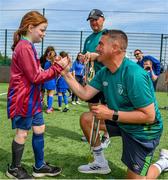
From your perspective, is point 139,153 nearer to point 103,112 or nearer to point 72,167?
point 103,112

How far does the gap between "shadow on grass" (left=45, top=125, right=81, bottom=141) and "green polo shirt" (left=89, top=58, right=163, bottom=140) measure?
2.60m

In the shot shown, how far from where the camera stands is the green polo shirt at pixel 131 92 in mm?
3201

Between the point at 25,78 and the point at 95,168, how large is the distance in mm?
1368

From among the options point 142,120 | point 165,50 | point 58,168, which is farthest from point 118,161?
point 165,50

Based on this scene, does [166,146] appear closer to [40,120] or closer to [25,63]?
[40,120]

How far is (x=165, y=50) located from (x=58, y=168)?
54.8 ft

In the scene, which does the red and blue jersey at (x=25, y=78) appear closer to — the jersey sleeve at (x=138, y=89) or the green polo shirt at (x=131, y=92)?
the green polo shirt at (x=131, y=92)

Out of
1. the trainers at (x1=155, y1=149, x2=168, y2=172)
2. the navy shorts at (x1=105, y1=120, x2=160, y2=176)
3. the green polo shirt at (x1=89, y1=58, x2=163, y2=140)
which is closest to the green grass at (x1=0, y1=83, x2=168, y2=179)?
the trainers at (x1=155, y1=149, x2=168, y2=172)

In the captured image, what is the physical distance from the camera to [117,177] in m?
4.15

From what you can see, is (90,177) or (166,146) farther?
(166,146)

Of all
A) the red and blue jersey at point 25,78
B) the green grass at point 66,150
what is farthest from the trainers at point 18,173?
the red and blue jersey at point 25,78

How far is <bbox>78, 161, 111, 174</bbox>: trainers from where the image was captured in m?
4.27

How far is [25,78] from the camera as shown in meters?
3.82

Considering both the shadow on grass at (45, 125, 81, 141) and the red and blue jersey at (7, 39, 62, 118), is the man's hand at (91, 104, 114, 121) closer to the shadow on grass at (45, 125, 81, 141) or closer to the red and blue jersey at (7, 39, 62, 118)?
the red and blue jersey at (7, 39, 62, 118)
